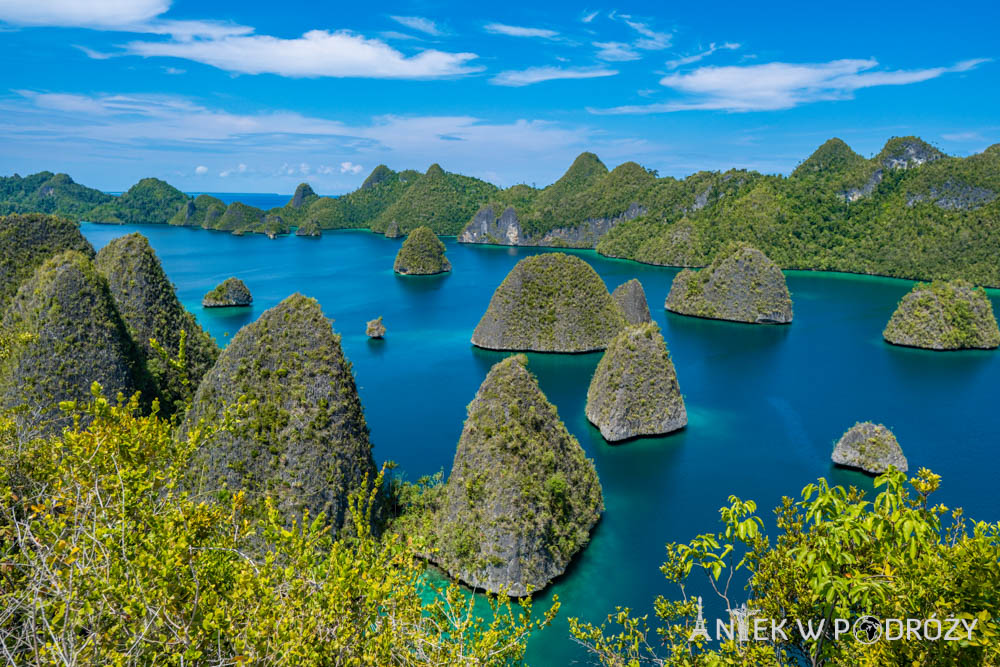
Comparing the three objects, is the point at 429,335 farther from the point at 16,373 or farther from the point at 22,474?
the point at 22,474

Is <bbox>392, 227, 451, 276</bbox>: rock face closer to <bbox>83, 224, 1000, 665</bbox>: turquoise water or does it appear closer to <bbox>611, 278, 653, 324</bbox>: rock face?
<bbox>83, 224, 1000, 665</bbox>: turquoise water

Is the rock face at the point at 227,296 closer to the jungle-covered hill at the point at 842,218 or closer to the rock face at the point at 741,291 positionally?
the rock face at the point at 741,291

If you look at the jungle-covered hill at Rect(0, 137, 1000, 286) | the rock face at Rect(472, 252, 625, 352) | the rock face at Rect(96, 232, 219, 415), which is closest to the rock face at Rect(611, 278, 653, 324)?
the rock face at Rect(472, 252, 625, 352)

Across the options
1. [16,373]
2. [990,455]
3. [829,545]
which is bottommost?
[990,455]

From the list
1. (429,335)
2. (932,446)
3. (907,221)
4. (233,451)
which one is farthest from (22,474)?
(907,221)

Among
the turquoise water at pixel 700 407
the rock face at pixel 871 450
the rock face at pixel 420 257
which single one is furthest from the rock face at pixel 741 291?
the rock face at pixel 420 257

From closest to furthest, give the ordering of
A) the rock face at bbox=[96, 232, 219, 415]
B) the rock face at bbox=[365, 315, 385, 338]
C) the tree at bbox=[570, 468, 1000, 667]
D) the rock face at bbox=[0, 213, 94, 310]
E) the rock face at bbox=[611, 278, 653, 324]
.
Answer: the tree at bbox=[570, 468, 1000, 667] → the rock face at bbox=[96, 232, 219, 415] → the rock face at bbox=[0, 213, 94, 310] → the rock face at bbox=[611, 278, 653, 324] → the rock face at bbox=[365, 315, 385, 338]
